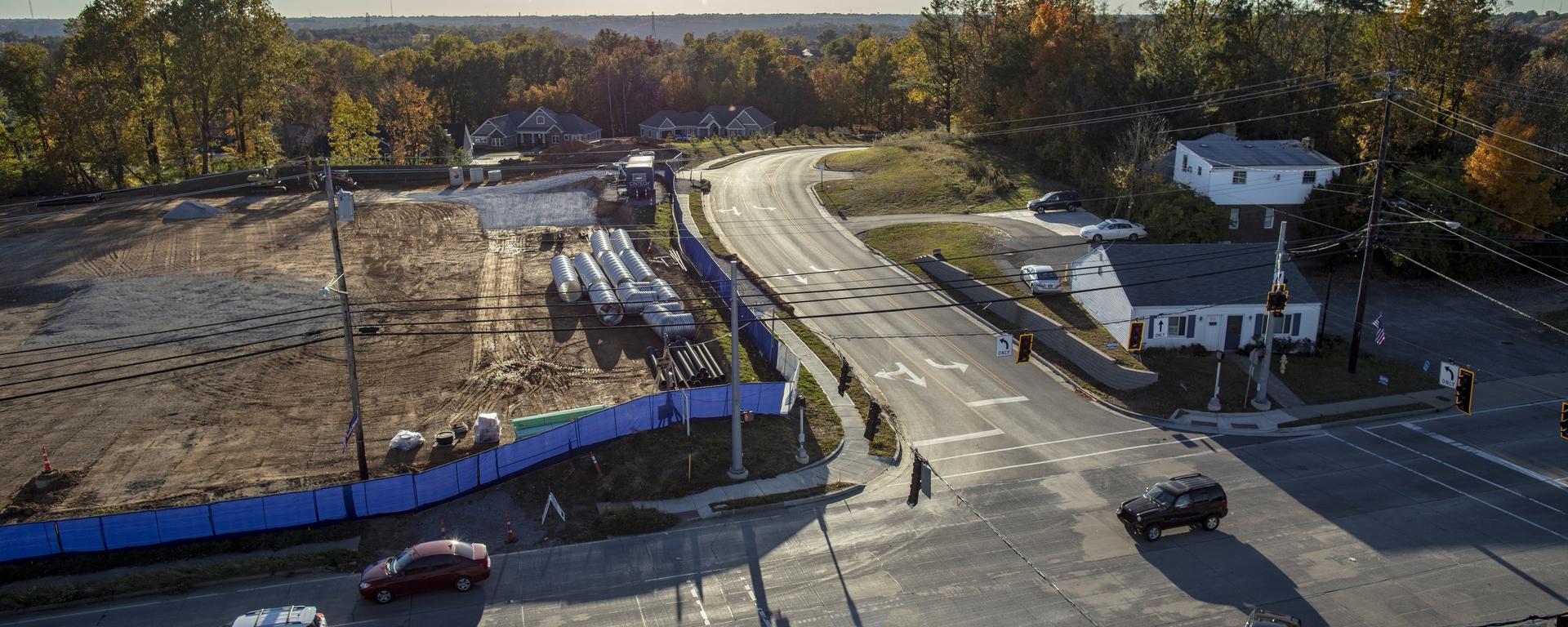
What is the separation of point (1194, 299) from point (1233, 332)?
240 cm

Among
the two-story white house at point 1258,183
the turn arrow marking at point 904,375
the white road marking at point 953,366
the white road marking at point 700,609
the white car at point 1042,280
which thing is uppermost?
the two-story white house at point 1258,183

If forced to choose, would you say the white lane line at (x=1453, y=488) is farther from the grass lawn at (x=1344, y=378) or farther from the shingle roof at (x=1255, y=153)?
the shingle roof at (x=1255, y=153)

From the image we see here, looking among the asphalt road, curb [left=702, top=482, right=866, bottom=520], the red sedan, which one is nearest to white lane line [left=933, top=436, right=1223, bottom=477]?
the asphalt road

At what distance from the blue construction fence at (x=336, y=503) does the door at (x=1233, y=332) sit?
24.0 meters

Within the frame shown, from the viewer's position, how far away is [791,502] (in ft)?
96.8

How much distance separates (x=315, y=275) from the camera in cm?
5206

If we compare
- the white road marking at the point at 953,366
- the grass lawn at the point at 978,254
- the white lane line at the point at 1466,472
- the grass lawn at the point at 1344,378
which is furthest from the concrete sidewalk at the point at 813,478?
the grass lawn at the point at 1344,378

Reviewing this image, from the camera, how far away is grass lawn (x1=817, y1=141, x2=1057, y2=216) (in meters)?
64.7

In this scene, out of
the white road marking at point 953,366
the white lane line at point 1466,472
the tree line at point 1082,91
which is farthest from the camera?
the tree line at point 1082,91

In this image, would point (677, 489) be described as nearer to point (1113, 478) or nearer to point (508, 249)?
point (1113, 478)

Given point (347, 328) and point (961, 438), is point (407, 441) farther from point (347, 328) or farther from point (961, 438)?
point (961, 438)

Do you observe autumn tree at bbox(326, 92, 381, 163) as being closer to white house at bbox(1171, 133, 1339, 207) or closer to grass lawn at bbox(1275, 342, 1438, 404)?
white house at bbox(1171, 133, 1339, 207)

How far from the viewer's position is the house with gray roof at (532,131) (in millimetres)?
120125

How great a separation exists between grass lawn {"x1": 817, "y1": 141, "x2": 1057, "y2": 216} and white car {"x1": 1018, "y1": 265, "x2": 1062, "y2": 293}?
54.3ft
